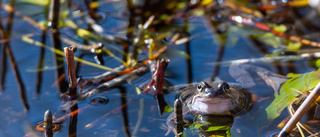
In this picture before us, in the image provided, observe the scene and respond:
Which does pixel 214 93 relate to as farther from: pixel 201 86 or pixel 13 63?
pixel 13 63

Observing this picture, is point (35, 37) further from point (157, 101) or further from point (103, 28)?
point (157, 101)

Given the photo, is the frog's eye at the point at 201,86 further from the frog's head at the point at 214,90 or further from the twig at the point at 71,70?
the twig at the point at 71,70

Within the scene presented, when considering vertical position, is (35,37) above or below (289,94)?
above

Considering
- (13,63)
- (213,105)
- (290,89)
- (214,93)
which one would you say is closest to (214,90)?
(214,93)

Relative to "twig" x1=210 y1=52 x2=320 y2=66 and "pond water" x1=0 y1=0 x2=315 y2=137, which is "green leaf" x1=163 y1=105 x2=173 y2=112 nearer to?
"pond water" x1=0 y1=0 x2=315 y2=137

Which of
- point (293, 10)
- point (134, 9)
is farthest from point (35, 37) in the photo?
point (293, 10)

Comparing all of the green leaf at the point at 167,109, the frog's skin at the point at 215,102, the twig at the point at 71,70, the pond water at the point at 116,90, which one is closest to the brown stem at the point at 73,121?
the pond water at the point at 116,90
